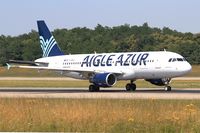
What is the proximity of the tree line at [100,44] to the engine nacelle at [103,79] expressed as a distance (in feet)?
254

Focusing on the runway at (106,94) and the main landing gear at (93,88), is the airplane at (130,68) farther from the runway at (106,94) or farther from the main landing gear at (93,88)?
the runway at (106,94)

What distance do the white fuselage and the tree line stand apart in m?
74.5

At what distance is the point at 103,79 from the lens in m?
47.5

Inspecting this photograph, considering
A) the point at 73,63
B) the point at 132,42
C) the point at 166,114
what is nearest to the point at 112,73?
the point at 73,63

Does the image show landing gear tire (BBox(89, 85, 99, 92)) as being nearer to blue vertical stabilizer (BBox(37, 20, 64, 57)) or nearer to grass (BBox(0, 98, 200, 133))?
blue vertical stabilizer (BBox(37, 20, 64, 57))

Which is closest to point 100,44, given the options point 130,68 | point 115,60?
point 115,60

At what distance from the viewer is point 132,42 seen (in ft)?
463

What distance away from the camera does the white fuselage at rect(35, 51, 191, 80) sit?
47.7 metres

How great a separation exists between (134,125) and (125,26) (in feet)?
539

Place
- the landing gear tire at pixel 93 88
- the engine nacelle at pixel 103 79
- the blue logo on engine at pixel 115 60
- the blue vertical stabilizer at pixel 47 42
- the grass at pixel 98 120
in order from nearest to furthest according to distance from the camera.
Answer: the grass at pixel 98 120 < the engine nacelle at pixel 103 79 < the landing gear tire at pixel 93 88 < the blue logo on engine at pixel 115 60 < the blue vertical stabilizer at pixel 47 42

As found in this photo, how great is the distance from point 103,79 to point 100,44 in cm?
10086

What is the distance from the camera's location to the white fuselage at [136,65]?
47.7m

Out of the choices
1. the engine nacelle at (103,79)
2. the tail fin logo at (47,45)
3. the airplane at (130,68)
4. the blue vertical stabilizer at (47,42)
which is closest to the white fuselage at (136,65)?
the airplane at (130,68)

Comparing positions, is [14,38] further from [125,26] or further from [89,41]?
[125,26]
